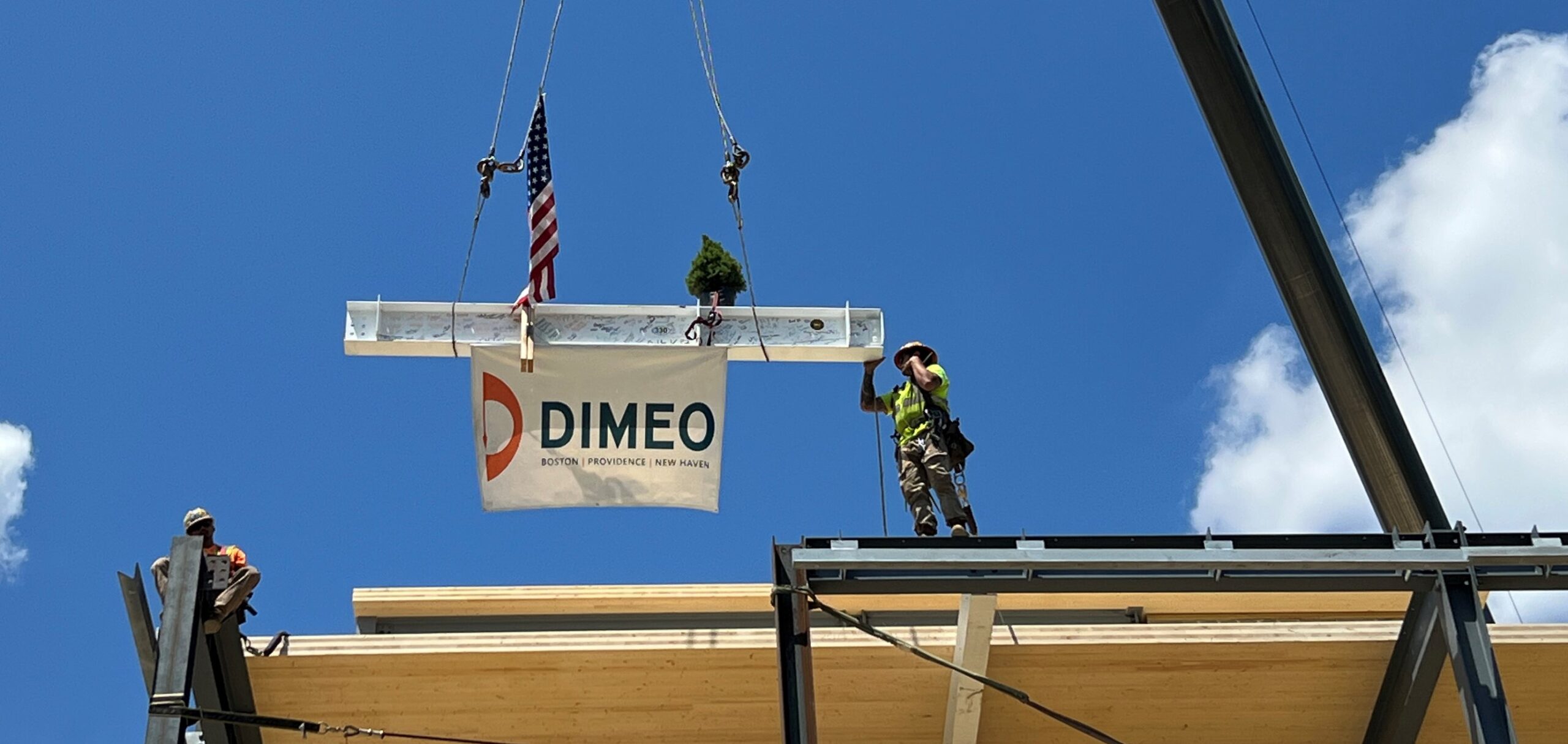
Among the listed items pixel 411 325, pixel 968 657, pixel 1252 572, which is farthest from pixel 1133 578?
pixel 411 325

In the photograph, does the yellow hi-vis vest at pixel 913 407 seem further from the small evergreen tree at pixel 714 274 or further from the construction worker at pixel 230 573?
the construction worker at pixel 230 573

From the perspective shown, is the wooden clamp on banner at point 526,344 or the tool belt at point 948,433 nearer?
the tool belt at point 948,433

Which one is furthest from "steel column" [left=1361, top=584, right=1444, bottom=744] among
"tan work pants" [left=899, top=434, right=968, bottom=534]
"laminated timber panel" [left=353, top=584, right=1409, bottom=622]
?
"tan work pants" [left=899, top=434, right=968, bottom=534]

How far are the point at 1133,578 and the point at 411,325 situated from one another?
594 centimetres

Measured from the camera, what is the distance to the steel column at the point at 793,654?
8359 mm

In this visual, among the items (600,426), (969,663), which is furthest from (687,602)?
(969,663)

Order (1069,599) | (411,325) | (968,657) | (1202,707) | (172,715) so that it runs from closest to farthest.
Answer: (172,715) → (968,657) → (1202,707) → (411,325) → (1069,599)

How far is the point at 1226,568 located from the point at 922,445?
2188mm

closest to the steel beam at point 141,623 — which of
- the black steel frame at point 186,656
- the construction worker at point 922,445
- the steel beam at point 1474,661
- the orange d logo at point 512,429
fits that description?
the black steel frame at point 186,656

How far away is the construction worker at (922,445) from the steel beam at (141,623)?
181 inches

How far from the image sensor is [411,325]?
1230 cm

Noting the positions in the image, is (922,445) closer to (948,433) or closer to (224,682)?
(948,433)

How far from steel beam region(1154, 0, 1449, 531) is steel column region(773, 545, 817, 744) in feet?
16.4

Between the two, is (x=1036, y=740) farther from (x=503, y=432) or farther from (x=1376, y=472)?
(x=503, y=432)
